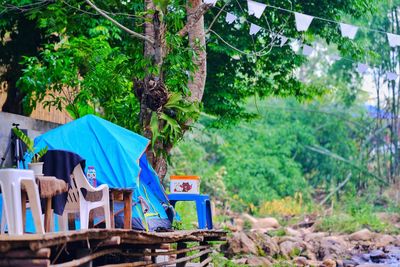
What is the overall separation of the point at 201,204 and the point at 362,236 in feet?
32.2

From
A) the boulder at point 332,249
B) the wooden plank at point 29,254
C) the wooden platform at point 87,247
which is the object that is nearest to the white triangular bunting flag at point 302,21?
the wooden platform at point 87,247

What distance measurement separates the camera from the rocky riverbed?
1461 cm

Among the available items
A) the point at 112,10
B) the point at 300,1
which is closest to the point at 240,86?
the point at 300,1

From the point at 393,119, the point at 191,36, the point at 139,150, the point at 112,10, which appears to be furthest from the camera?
the point at 393,119

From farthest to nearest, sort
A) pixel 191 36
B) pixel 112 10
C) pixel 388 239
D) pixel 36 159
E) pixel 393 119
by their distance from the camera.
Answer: pixel 393 119 < pixel 388 239 < pixel 112 10 < pixel 191 36 < pixel 36 159

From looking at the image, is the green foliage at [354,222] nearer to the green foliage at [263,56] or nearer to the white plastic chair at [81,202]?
the green foliage at [263,56]

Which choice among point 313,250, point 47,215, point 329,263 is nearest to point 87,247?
point 47,215

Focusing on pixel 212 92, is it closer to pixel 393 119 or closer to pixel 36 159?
pixel 36 159

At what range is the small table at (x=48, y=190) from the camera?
6.27 metres

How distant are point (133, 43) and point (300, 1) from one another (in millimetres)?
4212

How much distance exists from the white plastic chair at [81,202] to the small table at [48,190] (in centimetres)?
49

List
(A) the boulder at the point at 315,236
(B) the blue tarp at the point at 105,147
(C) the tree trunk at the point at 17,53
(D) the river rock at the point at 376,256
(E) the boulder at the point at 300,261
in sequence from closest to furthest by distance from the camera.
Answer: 1. (B) the blue tarp at the point at 105,147
2. (C) the tree trunk at the point at 17,53
3. (E) the boulder at the point at 300,261
4. (D) the river rock at the point at 376,256
5. (A) the boulder at the point at 315,236

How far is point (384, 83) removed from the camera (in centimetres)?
2606

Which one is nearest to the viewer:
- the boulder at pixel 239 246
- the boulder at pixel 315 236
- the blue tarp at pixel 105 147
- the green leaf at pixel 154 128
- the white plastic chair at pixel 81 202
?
the white plastic chair at pixel 81 202
